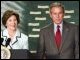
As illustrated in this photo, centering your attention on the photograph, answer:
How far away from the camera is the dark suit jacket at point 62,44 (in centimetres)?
319

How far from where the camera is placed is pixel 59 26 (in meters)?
3.23

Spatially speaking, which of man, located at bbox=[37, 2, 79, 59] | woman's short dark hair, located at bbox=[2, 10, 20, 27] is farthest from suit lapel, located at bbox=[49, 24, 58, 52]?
woman's short dark hair, located at bbox=[2, 10, 20, 27]

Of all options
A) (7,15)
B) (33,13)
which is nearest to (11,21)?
(7,15)

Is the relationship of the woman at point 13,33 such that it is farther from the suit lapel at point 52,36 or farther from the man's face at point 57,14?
the man's face at point 57,14

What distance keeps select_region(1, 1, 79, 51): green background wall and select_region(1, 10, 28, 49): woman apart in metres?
0.06

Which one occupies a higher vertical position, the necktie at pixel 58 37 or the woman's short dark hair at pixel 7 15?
the woman's short dark hair at pixel 7 15

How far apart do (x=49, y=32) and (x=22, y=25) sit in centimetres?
38

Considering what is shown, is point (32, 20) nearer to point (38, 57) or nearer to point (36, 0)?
point (36, 0)

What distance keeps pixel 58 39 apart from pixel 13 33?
61 cm

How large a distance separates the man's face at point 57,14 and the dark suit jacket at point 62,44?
80mm

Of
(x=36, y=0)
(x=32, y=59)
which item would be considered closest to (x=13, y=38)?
(x=32, y=59)

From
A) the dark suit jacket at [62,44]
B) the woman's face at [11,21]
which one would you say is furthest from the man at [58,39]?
the woman's face at [11,21]

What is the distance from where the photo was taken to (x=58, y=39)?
3229 mm

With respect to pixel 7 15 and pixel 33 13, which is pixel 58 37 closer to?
pixel 33 13
